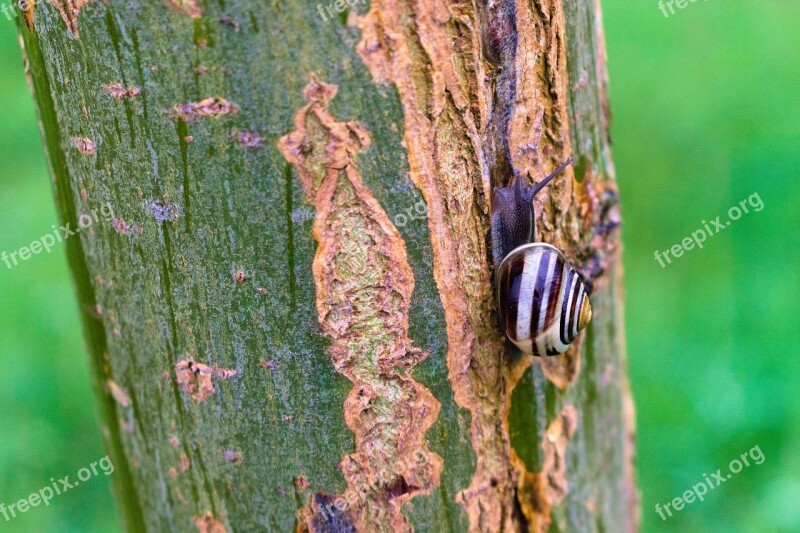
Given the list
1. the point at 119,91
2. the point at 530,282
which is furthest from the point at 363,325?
the point at 119,91

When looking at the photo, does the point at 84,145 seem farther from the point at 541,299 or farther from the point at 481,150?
the point at 541,299

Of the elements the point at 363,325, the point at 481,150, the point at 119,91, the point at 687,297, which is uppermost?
the point at 687,297

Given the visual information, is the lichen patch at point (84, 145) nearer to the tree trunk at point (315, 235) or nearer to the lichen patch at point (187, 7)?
the tree trunk at point (315, 235)

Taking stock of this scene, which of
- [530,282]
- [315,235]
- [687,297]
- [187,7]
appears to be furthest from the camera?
[687,297]

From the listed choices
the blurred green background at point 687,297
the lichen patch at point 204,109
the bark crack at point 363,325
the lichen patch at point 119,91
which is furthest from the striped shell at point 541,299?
the blurred green background at point 687,297

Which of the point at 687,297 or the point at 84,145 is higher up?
the point at 687,297

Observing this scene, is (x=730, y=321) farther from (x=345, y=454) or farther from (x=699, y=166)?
(x=345, y=454)

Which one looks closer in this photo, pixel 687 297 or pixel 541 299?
pixel 541 299

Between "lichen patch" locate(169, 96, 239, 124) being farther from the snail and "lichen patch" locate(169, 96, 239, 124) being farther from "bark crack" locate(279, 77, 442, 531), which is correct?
the snail
